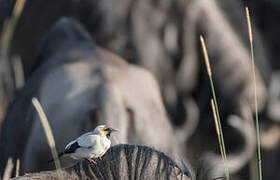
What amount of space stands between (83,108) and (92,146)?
2.24 m

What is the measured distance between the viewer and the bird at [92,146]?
1423mm

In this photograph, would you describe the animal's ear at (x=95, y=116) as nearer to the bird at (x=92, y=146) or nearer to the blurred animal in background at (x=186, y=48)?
the bird at (x=92, y=146)

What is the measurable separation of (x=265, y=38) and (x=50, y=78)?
4.84 metres

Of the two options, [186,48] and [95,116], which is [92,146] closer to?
[95,116]

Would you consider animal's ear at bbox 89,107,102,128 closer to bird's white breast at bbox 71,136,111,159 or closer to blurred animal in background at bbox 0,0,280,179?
bird's white breast at bbox 71,136,111,159

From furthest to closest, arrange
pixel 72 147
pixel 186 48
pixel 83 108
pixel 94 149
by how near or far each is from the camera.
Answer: pixel 186 48 < pixel 83 108 < pixel 72 147 < pixel 94 149

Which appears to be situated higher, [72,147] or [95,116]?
[95,116]

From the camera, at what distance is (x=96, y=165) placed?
1363 millimetres

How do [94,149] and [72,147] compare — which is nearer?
[94,149]

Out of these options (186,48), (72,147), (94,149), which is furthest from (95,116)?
(186,48)

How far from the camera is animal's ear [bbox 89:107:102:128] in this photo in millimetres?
3574

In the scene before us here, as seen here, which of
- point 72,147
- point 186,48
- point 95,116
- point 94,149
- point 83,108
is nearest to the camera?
point 94,149

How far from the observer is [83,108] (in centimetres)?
371

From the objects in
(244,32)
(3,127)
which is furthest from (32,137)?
(244,32)
